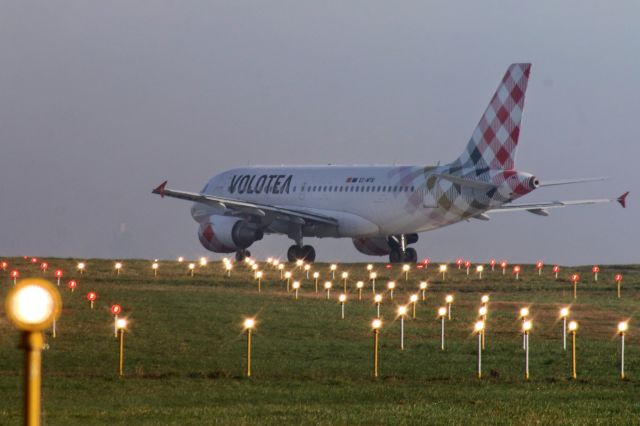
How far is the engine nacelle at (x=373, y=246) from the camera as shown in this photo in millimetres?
64875

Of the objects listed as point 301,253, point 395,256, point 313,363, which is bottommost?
point 313,363

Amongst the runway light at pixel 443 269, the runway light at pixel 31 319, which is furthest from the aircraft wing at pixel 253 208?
the runway light at pixel 31 319

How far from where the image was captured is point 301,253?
62.7 metres

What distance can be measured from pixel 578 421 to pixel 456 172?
4188 cm

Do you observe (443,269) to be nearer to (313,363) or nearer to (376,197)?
(376,197)

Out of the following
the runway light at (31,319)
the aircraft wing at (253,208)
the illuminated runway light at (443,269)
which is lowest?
the runway light at (31,319)

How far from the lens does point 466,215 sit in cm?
5738

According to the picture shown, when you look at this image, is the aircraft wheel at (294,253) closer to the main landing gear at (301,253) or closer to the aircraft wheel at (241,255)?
the main landing gear at (301,253)

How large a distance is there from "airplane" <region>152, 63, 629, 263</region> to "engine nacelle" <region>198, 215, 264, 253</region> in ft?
0.16

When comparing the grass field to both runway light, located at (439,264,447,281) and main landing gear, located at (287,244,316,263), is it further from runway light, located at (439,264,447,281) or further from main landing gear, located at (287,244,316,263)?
main landing gear, located at (287,244,316,263)

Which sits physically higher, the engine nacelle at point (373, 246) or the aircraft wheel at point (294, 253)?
the engine nacelle at point (373, 246)

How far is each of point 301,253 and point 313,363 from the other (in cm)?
3914

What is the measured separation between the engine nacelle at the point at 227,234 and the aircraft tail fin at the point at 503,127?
39.2ft

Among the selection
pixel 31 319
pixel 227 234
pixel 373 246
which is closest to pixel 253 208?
pixel 227 234
